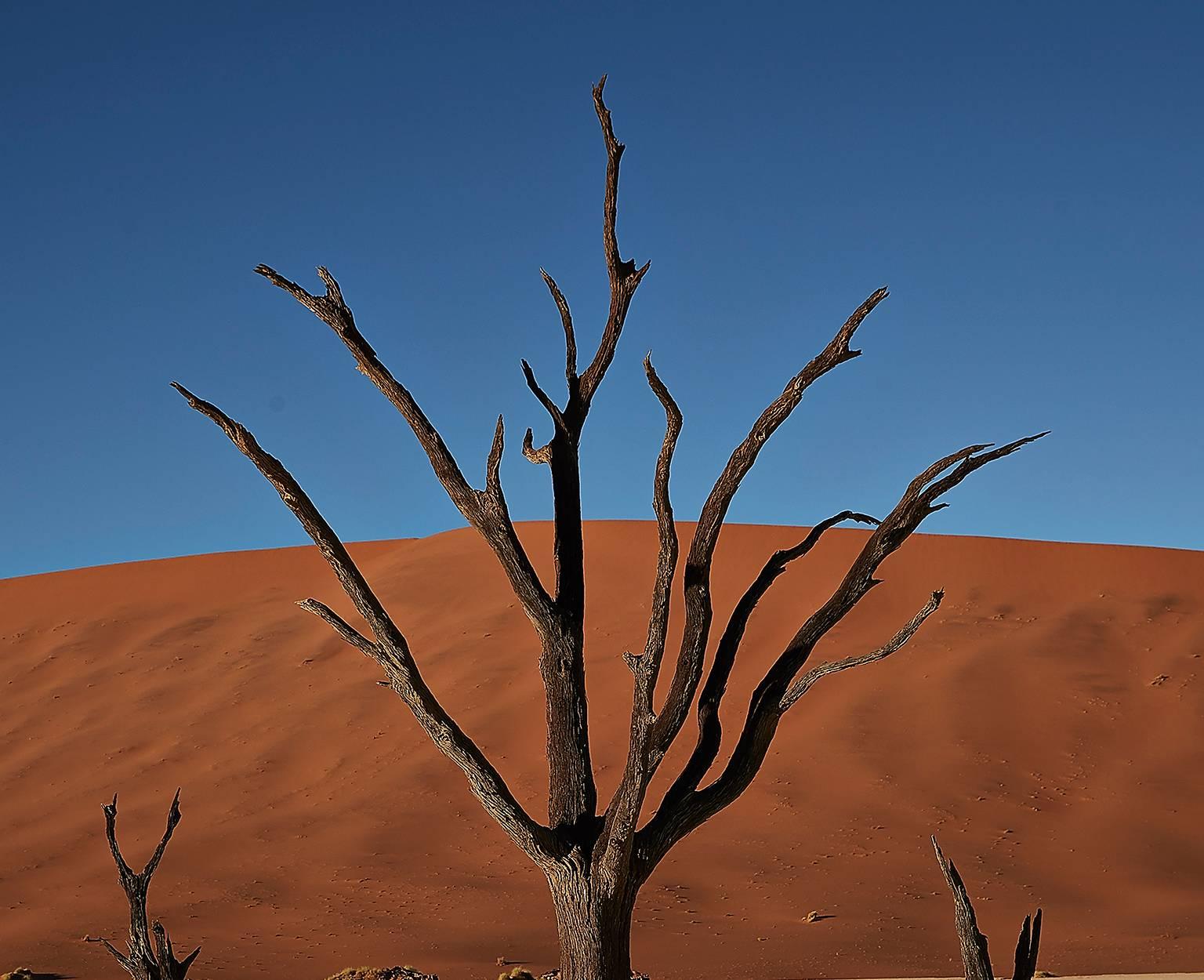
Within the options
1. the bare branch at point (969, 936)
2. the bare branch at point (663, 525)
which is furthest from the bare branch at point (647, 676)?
the bare branch at point (969, 936)

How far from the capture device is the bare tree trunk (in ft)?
18.3

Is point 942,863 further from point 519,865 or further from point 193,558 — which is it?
point 193,558

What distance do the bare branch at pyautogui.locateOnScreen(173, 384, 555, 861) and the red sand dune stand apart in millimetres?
5853

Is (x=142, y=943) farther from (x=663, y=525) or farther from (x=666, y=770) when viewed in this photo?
(x=666, y=770)

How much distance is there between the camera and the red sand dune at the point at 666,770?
41.8 ft

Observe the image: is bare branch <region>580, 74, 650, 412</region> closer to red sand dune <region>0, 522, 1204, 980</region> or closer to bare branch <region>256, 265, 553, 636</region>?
bare branch <region>256, 265, 553, 636</region>

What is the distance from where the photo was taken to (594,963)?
5590 millimetres

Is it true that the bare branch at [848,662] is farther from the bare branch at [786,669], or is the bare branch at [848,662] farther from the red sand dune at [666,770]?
the red sand dune at [666,770]

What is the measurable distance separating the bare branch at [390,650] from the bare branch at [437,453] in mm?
628

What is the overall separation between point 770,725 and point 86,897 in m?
11.5

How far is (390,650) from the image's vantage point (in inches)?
228

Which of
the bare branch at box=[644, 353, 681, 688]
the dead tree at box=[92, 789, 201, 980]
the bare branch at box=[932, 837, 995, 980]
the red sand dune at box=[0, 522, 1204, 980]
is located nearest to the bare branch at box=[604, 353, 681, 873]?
the bare branch at box=[644, 353, 681, 688]

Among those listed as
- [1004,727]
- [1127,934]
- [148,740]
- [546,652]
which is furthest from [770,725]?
[148,740]

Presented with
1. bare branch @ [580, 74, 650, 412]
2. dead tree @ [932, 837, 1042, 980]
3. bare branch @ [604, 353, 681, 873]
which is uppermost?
bare branch @ [580, 74, 650, 412]
